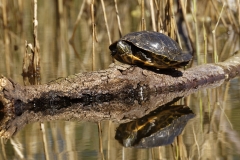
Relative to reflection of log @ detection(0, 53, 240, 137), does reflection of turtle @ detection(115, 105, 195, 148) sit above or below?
below

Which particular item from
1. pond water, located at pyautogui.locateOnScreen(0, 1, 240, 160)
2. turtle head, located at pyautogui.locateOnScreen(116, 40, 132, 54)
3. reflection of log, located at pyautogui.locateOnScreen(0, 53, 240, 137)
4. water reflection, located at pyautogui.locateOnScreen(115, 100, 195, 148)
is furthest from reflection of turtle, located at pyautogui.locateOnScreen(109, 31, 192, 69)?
water reflection, located at pyautogui.locateOnScreen(115, 100, 195, 148)

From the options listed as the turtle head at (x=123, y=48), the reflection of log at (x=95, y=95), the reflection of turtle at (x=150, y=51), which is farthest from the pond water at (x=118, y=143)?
the turtle head at (x=123, y=48)

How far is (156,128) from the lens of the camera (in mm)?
4203

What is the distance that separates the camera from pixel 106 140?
392cm

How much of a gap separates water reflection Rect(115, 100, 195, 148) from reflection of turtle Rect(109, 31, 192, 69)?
0.57 m

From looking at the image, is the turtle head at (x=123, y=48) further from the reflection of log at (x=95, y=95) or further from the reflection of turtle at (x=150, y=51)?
the reflection of log at (x=95, y=95)

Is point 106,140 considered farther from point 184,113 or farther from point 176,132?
point 184,113

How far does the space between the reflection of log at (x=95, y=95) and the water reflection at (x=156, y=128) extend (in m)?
0.17

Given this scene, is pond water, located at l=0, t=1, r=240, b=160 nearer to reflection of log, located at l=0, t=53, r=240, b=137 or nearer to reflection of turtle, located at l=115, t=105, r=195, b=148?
reflection of turtle, located at l=115, t=105, r=195, b=148

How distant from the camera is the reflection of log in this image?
15.6ft

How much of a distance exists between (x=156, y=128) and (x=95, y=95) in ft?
3.57

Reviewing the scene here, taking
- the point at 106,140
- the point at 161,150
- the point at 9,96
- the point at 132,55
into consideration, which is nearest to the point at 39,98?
the point at 9,96

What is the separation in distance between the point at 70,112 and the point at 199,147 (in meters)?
1.52

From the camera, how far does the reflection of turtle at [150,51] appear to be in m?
5.30
